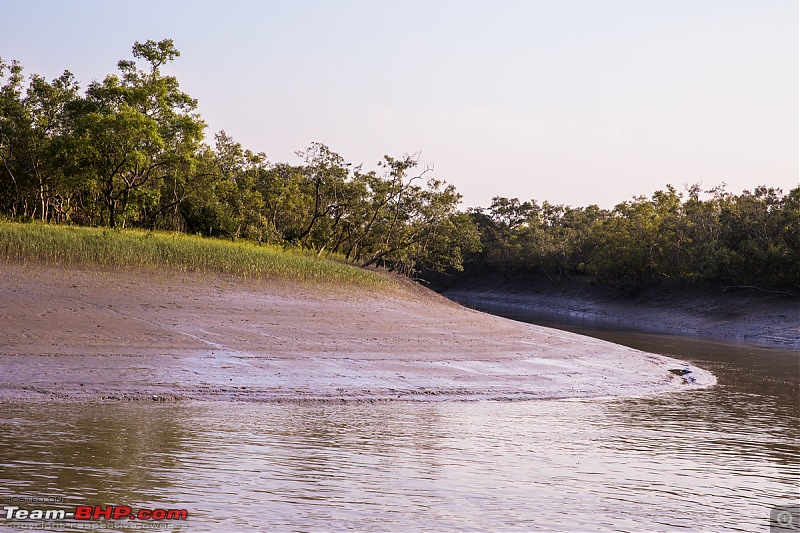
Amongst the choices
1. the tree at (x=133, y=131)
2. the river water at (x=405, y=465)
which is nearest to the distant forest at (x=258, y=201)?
the tree at (x=133, y=131)

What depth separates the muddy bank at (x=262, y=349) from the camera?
1215 centimetres

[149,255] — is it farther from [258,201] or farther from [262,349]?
[258,201]

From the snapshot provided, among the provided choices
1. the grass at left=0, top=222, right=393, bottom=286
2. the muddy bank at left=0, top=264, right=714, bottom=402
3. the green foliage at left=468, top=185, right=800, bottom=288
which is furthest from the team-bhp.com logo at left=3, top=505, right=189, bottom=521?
the green foliage at left=468, top=185, right=800, bottom=288

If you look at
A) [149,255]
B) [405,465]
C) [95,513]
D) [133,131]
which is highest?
[133,131]

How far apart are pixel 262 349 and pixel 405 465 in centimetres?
835

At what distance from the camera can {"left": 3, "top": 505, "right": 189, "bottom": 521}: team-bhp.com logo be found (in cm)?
529

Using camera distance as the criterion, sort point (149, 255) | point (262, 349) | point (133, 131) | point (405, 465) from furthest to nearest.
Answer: point (133, 131) → point (149, 255) → point (262, 349) → point (405, 465)

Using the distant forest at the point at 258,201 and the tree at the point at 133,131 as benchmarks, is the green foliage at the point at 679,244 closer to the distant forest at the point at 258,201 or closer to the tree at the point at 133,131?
the distant forest at the point at 258,201

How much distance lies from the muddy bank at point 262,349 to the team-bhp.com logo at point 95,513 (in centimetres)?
537

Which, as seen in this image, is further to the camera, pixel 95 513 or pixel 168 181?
pixel 168 181

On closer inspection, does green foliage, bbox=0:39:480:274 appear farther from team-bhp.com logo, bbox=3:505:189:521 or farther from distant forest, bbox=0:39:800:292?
team-bhp.com logo, bbox=3:505:189:521

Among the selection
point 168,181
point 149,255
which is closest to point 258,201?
point 168,181

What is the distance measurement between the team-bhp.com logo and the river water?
12 centimetres

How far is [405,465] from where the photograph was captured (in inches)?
305
